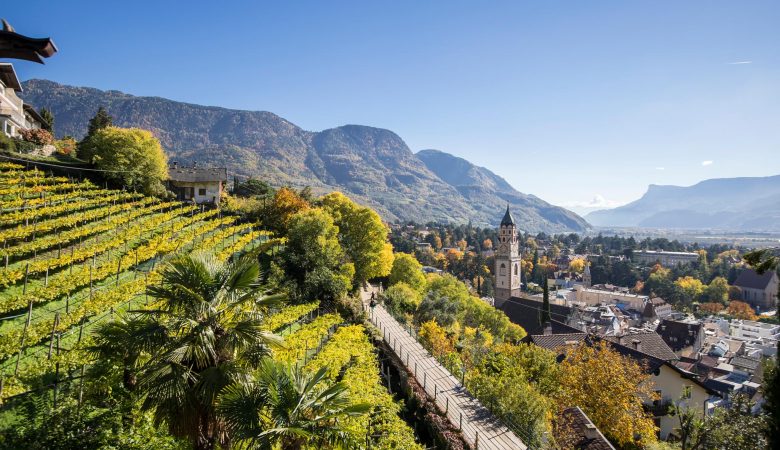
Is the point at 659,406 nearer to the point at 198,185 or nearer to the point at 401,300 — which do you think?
the point at 401,300

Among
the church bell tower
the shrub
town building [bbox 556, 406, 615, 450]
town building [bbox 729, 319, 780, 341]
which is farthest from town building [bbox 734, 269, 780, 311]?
the shrub

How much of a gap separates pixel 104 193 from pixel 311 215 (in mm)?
14282

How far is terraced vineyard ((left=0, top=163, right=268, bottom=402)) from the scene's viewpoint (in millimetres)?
10562

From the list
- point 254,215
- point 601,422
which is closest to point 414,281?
point 254,215

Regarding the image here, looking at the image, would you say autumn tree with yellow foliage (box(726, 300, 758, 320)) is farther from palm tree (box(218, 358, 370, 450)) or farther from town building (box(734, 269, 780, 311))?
palm tree (box(218, 358, 370, 450))

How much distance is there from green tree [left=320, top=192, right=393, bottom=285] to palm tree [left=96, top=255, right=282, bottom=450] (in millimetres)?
25769

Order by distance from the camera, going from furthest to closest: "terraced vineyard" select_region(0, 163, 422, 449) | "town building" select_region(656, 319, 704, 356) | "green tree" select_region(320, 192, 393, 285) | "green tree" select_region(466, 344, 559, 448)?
1. "town building" select_region(656, 319, 704, 356)
2. "green tree" select_region(320, 192, 393, 285)
3. "green tree" select_region(466, 344, 559, 448)
4. "terraced vineyard" select_region(0, 163, 422, 449)

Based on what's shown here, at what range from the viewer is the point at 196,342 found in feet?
20.1

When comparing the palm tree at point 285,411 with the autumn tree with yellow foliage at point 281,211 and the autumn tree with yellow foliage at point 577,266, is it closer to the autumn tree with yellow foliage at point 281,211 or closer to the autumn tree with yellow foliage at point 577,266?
the autumn tree with yellow foliage at point 281,211

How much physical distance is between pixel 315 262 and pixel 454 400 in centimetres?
1269

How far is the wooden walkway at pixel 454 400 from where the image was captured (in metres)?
13.3

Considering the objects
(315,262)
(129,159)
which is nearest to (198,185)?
(129,159)

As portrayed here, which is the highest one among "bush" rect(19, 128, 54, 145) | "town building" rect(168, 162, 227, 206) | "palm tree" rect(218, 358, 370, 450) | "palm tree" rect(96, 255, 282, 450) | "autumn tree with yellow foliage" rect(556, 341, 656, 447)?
"bush" rect(19, 128, 54, 145)

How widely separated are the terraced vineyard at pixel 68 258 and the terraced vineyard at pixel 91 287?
0.05 meters
